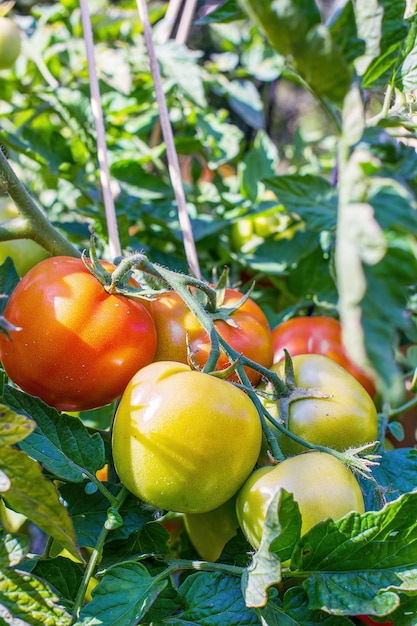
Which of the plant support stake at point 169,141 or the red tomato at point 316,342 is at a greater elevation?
the plant support stake at point 169,141

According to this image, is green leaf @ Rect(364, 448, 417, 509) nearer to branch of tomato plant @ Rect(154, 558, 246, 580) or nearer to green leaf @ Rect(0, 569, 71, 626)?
branch of tomato plant @ Rect(154, 558, 246, 580)

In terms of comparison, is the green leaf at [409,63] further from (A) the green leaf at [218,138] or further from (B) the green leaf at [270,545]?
(A) the green leaf at [218,138]

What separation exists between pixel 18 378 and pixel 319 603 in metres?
0.27

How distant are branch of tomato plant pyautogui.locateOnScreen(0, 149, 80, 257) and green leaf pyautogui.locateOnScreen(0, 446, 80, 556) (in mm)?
227

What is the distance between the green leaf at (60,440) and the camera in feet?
1.47

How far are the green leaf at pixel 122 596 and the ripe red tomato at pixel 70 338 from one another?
0.44ft

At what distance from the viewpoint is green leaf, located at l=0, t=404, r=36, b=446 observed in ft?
1.14

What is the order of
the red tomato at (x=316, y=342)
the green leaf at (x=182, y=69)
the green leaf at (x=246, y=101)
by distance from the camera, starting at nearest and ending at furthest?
the red tomato at (x=316, y=342), the green leaf at (x=182, y=69), the green leaf at (x=246, y=101)

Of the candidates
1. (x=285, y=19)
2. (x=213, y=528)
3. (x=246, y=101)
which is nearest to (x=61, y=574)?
(x=213, y=528)

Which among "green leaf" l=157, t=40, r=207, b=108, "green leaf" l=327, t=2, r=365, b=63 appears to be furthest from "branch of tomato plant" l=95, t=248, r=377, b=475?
"green leaf" l=157, t=40, r=207, b=108

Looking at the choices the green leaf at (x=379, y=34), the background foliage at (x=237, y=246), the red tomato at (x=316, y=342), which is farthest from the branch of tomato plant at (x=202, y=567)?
the green leaf at (x=379, y=34)

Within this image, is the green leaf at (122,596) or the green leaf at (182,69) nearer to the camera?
the green leaf at (122,596)

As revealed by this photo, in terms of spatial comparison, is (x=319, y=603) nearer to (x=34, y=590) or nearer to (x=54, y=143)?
(x=34, y=590)

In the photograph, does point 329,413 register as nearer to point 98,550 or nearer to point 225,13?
point 98,550
